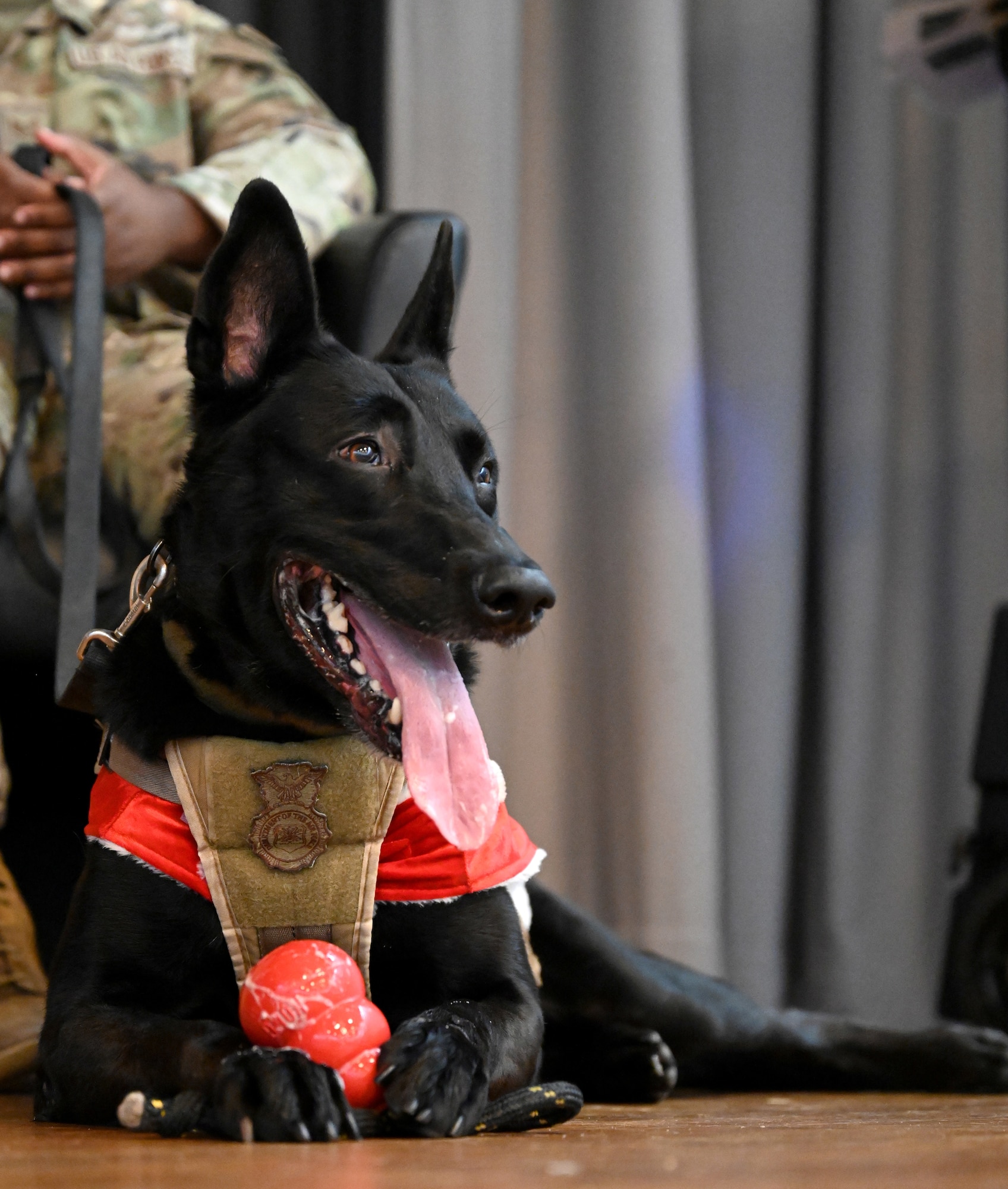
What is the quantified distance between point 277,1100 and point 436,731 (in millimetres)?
337

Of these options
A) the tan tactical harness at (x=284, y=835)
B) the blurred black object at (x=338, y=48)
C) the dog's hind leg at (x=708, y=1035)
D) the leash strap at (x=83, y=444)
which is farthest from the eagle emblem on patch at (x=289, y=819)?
the blurred black object at (x=338, y=48)

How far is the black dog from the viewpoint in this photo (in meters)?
1.04

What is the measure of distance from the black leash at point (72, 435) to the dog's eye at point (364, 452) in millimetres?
467

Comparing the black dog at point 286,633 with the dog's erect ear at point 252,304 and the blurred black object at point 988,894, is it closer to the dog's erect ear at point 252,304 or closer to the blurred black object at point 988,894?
the dog's erect ear at point 252,304

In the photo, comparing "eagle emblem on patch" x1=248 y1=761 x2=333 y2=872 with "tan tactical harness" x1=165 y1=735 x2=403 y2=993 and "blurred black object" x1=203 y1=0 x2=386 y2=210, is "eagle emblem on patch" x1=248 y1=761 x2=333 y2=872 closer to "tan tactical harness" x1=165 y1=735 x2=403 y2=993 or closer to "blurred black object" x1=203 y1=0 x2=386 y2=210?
"tan tactical harness" x1=165 y1=735 x2=403 y2=993

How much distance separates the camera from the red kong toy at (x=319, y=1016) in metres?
1.01

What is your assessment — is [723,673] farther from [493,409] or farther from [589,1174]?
[589,1174]

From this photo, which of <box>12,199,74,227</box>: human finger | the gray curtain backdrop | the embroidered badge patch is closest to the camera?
<box>12,199,74,227</box>: human finger

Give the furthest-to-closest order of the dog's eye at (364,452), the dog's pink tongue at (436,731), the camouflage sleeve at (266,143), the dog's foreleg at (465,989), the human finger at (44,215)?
the camouflage sleeve at (266,143) → the human finger at (44,215) → the dog's eye at (364,452) → the dog's pink tongue at (436,731) → the dog's foreleg at (465,989)

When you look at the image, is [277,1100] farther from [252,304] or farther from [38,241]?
[38,241]

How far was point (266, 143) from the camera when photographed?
1959 millimetres

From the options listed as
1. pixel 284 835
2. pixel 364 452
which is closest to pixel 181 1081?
pixel 284 835

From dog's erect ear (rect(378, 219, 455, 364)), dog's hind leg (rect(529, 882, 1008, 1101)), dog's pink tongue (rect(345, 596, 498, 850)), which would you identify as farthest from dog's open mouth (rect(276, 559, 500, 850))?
dog's hind leg (rect(529, 882, 1008, 1101))

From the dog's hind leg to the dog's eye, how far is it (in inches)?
24.0
